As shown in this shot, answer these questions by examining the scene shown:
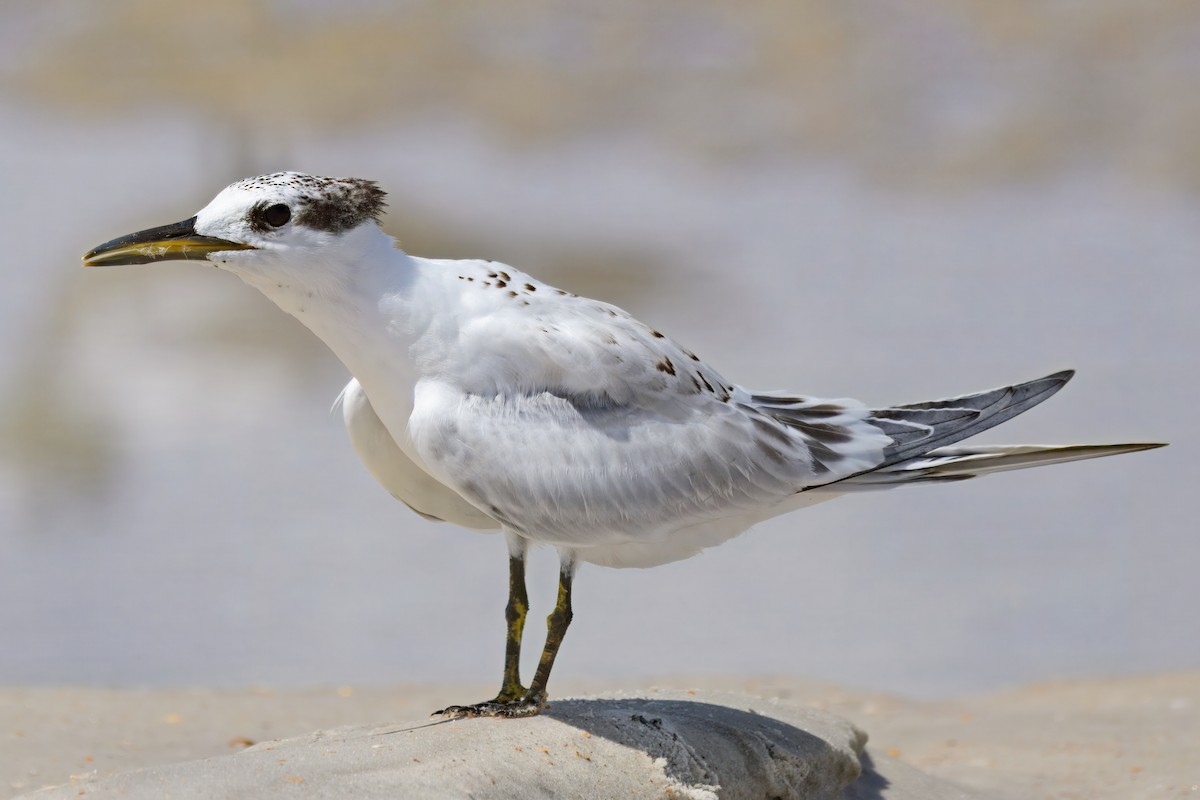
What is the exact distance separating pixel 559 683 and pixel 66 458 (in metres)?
6.17

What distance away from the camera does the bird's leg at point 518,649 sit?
5000mm

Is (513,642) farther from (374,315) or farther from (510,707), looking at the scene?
(374,315)

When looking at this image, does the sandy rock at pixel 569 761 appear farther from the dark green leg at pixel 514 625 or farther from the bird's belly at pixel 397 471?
the bird's belly at pixel 397 471

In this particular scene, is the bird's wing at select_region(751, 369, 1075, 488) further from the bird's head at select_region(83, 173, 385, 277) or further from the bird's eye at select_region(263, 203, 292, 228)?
the bird's eye at select_region(263, 203, 292, 228)

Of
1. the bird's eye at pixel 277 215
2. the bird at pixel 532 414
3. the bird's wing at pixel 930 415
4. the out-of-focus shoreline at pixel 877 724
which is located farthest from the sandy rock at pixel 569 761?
the bird's eye at pixel 277 215

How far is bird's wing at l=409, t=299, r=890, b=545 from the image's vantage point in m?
4.71

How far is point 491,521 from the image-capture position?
522cm

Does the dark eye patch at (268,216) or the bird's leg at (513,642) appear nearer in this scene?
the dark eye patch at (268,216)

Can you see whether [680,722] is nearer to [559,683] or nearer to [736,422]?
[736,422]

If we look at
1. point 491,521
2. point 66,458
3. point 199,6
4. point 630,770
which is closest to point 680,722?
point 630,770

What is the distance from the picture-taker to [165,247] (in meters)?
4.58

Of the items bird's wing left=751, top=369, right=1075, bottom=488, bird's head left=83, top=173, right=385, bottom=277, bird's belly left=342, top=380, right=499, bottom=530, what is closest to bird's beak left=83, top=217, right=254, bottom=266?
bird's head left=83, top=173, right=385, bottom=277

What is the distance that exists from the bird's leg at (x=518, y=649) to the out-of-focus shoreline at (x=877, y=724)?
1.09 meters

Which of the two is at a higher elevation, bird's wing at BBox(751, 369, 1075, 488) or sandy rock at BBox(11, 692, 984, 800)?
bird's wing at BBox(751, 369, 1075, 488)
